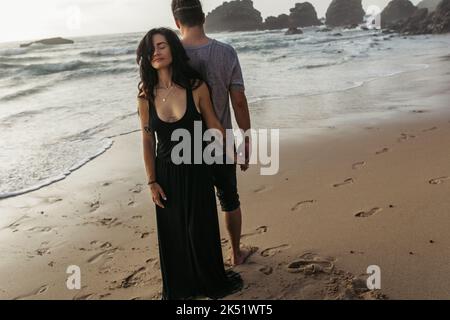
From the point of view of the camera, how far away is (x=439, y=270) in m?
2.88

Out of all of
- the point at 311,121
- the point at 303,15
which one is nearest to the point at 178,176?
the point at 311,121

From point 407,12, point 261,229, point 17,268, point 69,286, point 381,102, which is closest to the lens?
point 69,286

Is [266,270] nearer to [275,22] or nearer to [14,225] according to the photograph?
[14,225]

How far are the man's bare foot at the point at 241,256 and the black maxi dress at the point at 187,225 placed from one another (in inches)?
13.6

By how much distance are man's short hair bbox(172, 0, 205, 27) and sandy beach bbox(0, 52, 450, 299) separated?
67.8 inches

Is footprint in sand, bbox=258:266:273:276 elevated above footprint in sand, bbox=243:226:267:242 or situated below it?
below

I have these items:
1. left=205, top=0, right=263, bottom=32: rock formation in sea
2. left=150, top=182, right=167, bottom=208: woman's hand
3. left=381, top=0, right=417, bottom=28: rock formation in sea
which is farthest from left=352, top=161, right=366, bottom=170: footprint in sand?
left=205, top=0, right=263, bottom=32: rock formation in sea

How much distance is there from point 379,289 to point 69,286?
7.12 ft

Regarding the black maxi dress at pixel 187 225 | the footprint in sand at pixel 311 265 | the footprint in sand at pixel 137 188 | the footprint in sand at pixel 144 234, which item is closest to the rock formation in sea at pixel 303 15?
the footprint in sand at pixel 137 188

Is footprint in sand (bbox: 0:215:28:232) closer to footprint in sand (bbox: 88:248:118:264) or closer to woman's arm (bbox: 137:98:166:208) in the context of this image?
footprint in sand (bbox: 88:248:118:264)

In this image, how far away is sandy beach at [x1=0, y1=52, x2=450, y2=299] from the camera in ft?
9.89

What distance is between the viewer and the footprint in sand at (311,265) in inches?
122
